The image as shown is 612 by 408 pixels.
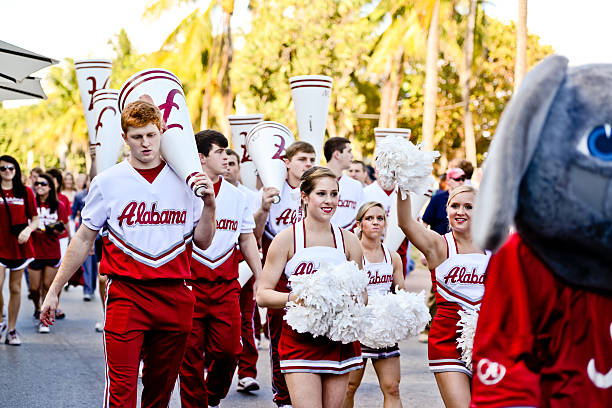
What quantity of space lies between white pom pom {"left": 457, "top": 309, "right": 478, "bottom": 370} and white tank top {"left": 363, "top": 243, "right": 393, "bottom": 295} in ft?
4.88

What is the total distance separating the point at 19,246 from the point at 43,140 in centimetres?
6518

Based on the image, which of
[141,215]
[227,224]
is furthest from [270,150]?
[141,215]

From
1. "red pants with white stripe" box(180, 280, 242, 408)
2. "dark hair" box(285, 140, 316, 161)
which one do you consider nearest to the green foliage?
"dark hair" box(285, 140, 316, 161)

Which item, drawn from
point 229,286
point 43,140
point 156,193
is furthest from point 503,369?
point 43,140

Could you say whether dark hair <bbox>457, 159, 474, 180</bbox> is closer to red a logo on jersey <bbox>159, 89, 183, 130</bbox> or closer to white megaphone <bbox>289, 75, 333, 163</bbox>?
white megaphone <bbox>289, 75, 333, 163</bbox>

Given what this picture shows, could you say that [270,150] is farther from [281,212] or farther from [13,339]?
[13,339]

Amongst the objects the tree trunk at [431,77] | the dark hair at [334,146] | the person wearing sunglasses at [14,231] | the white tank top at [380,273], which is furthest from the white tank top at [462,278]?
the tree trunk at [431,77]

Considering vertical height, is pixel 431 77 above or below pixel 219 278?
above

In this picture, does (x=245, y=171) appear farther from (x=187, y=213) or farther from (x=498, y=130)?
(x=498, y=130)

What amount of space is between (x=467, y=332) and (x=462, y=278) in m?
0.53

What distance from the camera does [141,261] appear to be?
5.12 m

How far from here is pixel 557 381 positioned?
8.62ft

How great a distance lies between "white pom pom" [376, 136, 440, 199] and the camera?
5.12 metres

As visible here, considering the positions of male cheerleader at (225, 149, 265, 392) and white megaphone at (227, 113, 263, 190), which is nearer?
male cheerleader at (225, 149, 265, 392)
